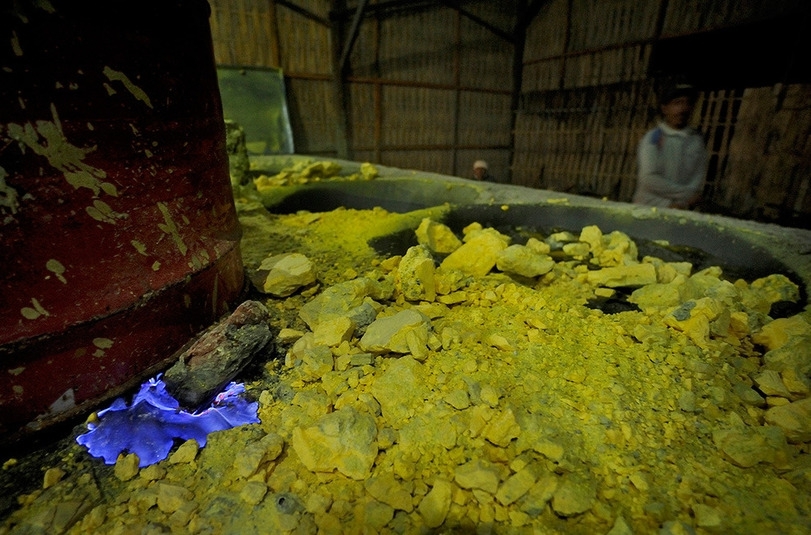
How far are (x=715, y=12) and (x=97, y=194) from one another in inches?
323

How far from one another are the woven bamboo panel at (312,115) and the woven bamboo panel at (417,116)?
47.6 inches

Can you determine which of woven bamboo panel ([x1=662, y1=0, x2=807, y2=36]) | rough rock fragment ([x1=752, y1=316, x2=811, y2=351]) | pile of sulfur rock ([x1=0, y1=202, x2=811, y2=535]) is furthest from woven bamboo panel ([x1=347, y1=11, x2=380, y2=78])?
rough rock fragment ([x1=752, y1=316, x2=811, y2=351])

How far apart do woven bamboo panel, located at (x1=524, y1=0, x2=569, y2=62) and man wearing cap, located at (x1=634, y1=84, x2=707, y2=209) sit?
5.50m

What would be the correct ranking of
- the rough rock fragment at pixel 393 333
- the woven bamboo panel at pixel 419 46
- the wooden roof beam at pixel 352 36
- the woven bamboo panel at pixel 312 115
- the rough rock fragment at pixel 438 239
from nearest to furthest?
1. the rough rock fragment at pixel 393 333
2. the rough rock fragment at pixel 438 239
3. the wooden roof beam at pixel 352 36
4. the woven bamboo panel at pixel 312 115
5. the woven bamboo panel at pixel 419 46

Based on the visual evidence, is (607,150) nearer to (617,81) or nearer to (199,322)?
(617,81)

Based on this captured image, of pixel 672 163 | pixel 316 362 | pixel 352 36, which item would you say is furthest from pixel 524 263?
pixel 352 36

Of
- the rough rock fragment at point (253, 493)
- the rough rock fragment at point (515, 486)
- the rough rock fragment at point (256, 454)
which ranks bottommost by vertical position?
the rough rock fragment at point (253, 493)

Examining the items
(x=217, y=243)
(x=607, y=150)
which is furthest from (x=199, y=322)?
(x=607, y=150)

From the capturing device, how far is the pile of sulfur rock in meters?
0.89

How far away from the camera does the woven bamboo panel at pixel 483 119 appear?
924 cm

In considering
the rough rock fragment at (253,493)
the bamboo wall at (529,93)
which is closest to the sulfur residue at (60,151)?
the rough rock fragment at (253,493)

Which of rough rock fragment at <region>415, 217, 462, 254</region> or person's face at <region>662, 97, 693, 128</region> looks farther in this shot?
person's face at <region>662, 97, 693, 128</region>

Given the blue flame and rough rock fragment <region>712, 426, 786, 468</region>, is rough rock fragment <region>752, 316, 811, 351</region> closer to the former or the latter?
rough rock fragment <region>712, 426, 786, 468</region>

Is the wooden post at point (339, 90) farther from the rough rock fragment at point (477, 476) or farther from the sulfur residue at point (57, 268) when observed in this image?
the rough rock fragment at point (477, 476)
